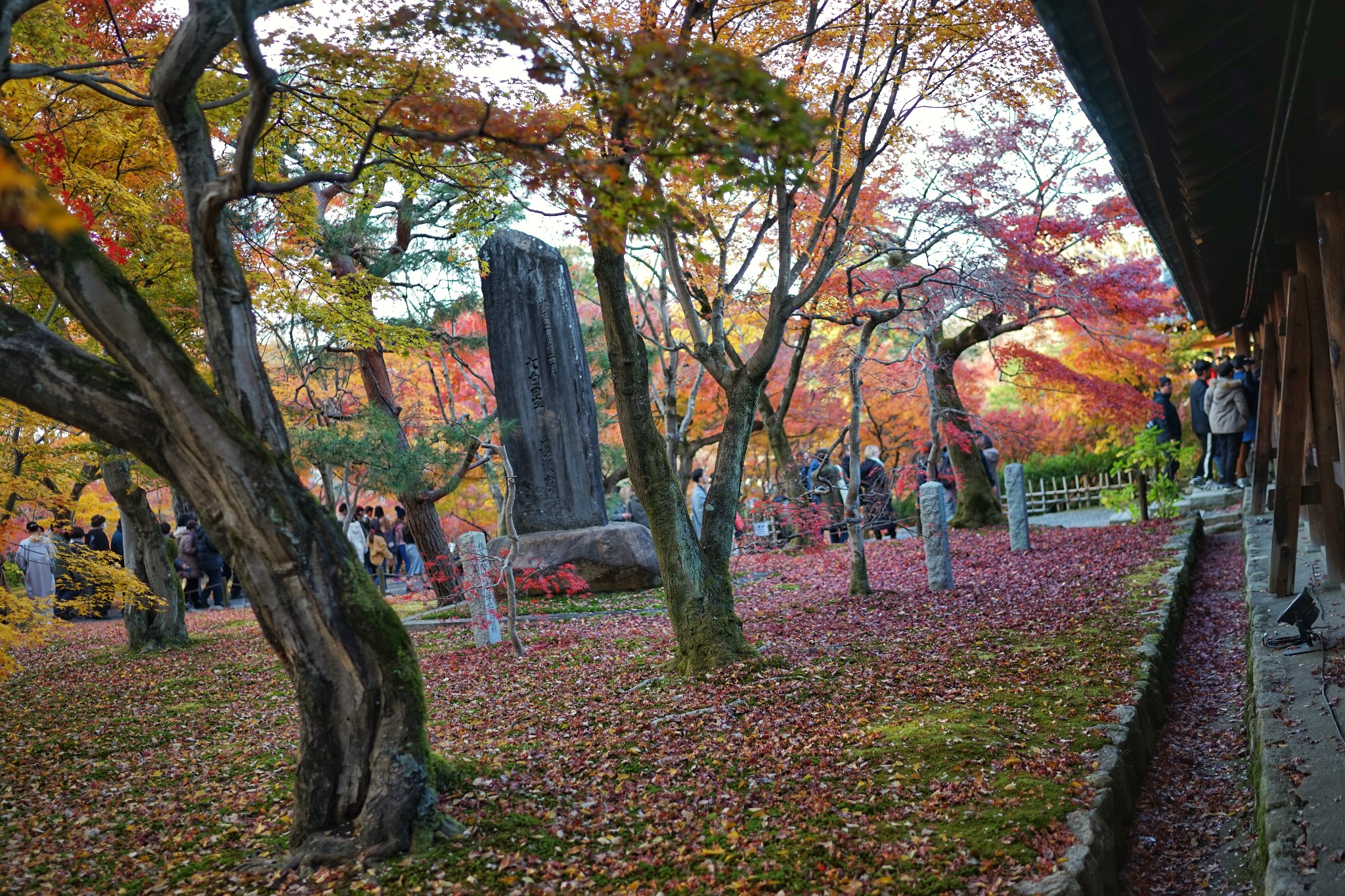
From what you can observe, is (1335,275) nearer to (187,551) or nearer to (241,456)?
(241,456)

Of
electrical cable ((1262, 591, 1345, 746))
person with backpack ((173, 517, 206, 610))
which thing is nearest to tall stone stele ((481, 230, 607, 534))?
person with backpack ((173, 517, 206, 610))

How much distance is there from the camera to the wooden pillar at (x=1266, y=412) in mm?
8906

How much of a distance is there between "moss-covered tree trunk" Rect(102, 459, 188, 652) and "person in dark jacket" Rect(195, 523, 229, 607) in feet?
19.7

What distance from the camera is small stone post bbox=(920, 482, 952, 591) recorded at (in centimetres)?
1133

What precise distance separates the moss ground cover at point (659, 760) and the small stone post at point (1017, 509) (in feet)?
12.0

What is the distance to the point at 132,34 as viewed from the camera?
323 inches

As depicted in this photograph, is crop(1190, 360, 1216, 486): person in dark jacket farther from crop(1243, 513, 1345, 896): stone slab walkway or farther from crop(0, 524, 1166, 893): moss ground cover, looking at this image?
crop(1243, 513, 1345, 896): stone slab walkway

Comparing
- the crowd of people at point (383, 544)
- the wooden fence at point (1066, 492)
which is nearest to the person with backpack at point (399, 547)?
the crowd of people at point (383, 544)

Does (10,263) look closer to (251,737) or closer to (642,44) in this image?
(251,737)

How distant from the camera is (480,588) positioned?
9.98 metres

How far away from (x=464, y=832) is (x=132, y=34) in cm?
718

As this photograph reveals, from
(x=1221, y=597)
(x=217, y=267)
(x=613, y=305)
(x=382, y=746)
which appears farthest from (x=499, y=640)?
(x=1221, y=597)

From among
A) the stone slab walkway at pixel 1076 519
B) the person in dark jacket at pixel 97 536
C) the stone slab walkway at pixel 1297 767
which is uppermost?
the person in dark jacket at pixel 97 536

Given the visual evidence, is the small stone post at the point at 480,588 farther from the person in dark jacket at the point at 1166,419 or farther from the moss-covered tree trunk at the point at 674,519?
the person in dark jacket at the point at 1166,419
